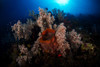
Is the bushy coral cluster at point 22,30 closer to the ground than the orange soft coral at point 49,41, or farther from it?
farther from it

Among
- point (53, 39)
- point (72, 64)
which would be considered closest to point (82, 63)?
point (72, 64)

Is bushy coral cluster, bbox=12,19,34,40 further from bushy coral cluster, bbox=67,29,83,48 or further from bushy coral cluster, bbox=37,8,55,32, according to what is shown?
bushy coral cluster, bbox=67,29,83,48

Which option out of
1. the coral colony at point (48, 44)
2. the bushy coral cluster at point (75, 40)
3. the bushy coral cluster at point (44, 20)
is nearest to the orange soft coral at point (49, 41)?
the coral colony at point (48, 44)

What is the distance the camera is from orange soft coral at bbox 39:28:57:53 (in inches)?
142

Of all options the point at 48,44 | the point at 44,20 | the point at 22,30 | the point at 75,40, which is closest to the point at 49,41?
the point at 48,44

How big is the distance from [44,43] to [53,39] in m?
0.54

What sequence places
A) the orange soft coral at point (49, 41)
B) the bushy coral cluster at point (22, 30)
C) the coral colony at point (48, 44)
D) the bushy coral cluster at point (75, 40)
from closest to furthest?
the orange soft coral at point (49, 41), the coral colony at point (48, 44), the bushy coral cluster at point (75, 40), the bushy coral cluster at point (22, 30)

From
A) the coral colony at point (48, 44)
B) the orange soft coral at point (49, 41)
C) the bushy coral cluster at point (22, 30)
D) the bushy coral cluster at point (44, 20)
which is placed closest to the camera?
the orange soft coral at point (49, 41)

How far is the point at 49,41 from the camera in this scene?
3.55 metres

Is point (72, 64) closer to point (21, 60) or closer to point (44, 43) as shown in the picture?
point (44, 43)

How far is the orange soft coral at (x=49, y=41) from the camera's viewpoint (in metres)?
3.61

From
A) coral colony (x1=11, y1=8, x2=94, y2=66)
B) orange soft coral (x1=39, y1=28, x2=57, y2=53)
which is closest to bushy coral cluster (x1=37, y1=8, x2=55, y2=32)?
coral colony (x1=11, y1=8, x2=94, y2=66)

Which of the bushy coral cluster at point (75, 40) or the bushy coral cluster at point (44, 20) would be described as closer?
the bushy coral cluster at point (75, 40)

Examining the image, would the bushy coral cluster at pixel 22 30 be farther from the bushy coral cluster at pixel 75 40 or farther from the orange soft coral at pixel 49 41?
the bushy coral cluster at pixel 75 40
